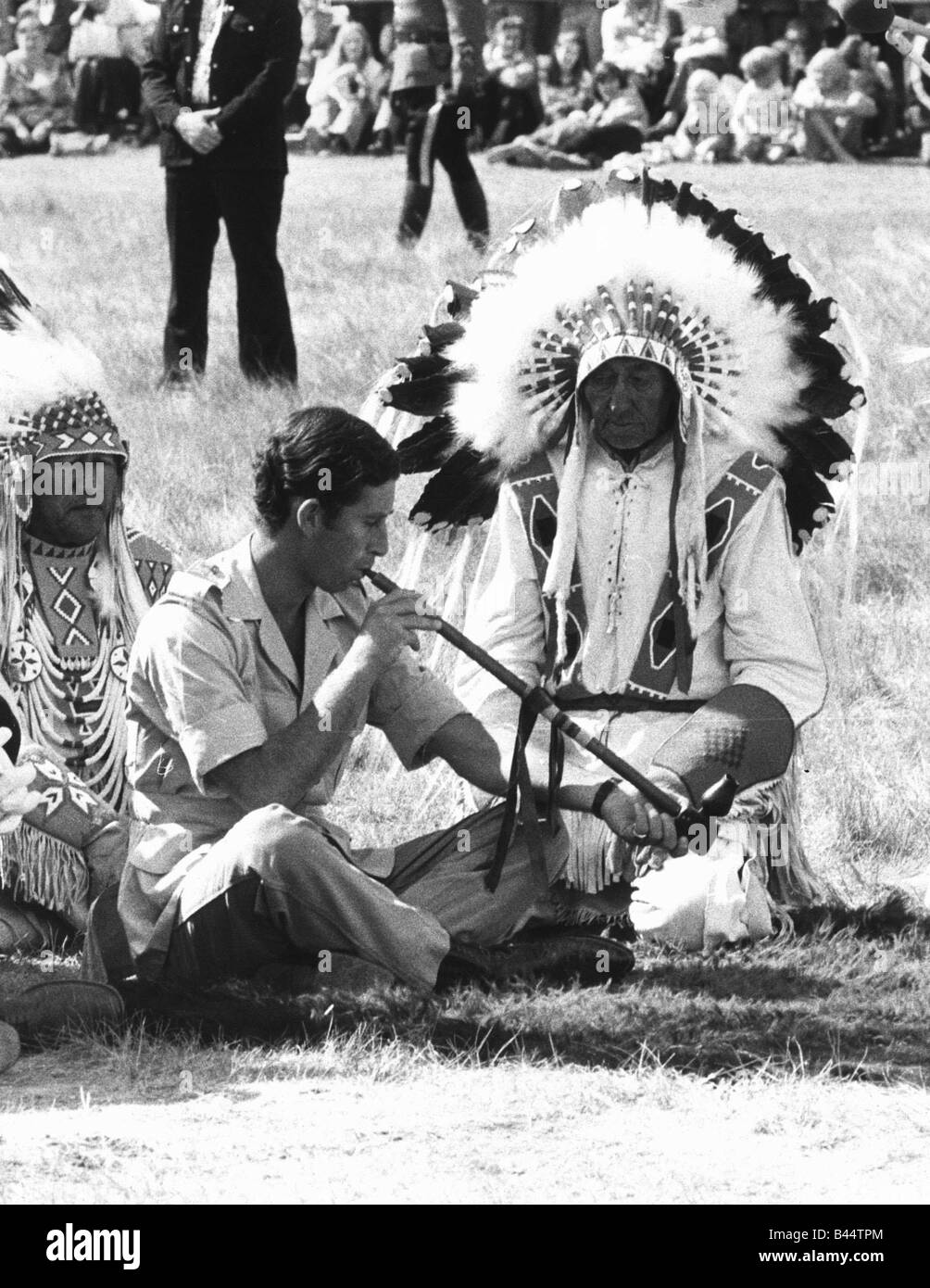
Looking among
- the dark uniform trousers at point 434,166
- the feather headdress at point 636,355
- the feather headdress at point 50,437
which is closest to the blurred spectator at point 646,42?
the dark uniform trousers at point 434,166

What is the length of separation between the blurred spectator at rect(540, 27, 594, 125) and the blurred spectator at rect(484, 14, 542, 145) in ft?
0.39

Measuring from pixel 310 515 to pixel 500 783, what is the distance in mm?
724

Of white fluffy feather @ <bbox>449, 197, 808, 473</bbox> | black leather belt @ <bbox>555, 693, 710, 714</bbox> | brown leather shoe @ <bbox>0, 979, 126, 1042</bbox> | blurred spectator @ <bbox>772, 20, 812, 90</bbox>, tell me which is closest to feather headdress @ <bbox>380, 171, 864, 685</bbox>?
white fluffy feather @ <bbox>449, 197, 808, 473</bbox>

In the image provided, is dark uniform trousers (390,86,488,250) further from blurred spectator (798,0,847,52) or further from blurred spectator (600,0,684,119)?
blurred spectator (798,0,847,52)

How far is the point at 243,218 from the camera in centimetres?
1003

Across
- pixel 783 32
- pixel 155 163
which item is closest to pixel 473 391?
pixel 155 163

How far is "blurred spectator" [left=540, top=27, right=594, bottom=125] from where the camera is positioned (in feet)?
50.8

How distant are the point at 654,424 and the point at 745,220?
56 cm

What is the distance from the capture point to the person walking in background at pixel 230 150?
987 cm

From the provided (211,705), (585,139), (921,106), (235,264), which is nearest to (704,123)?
(585,139)

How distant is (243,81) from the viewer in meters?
9.95

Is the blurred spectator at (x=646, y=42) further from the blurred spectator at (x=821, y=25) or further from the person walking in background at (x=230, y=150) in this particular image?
the person walking in background at (x=230, y=150)

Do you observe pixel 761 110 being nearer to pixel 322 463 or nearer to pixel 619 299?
pixel 619 299

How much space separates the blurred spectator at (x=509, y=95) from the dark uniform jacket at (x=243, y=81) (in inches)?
202
